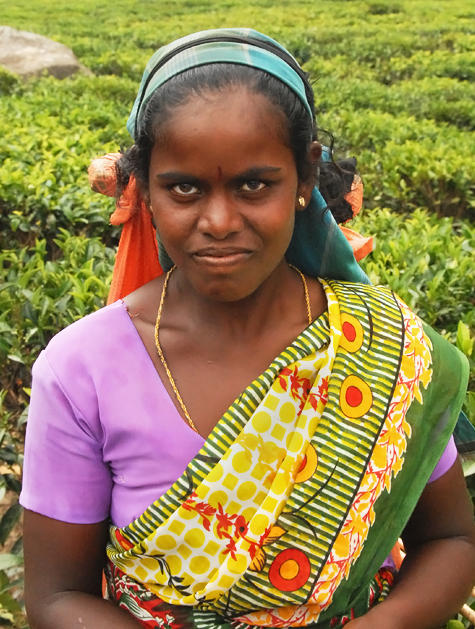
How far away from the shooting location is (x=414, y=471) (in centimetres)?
146

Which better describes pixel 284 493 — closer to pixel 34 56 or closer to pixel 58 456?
pixel 58 456

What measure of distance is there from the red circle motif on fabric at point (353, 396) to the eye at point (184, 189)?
0.47 m

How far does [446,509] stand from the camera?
153cm

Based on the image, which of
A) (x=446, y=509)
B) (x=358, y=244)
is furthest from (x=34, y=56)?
(x=446, y=509)

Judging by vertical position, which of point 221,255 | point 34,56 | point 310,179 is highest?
point 310,179

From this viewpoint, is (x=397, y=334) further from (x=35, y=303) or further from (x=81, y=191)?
(x=81, y=191)

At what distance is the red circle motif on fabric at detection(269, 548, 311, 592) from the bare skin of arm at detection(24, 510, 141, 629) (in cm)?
29

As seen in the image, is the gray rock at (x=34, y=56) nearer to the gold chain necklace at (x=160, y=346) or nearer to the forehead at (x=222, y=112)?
the gold chain necklace at (x=160, y=346)

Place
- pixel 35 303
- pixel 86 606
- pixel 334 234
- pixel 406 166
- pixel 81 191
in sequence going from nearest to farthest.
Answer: pixel 86 606 < pixel 334 234 < pixel 35 303 < pixel 81 191 < pixel 406 166

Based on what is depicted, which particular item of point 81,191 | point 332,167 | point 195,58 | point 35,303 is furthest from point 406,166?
point 195,58

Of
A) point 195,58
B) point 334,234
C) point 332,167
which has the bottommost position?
point 334,234

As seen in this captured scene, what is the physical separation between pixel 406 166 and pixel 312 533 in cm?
411

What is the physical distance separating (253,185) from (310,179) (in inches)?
7.1

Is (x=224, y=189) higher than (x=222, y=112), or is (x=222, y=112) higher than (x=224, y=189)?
(x=222, y=112)
